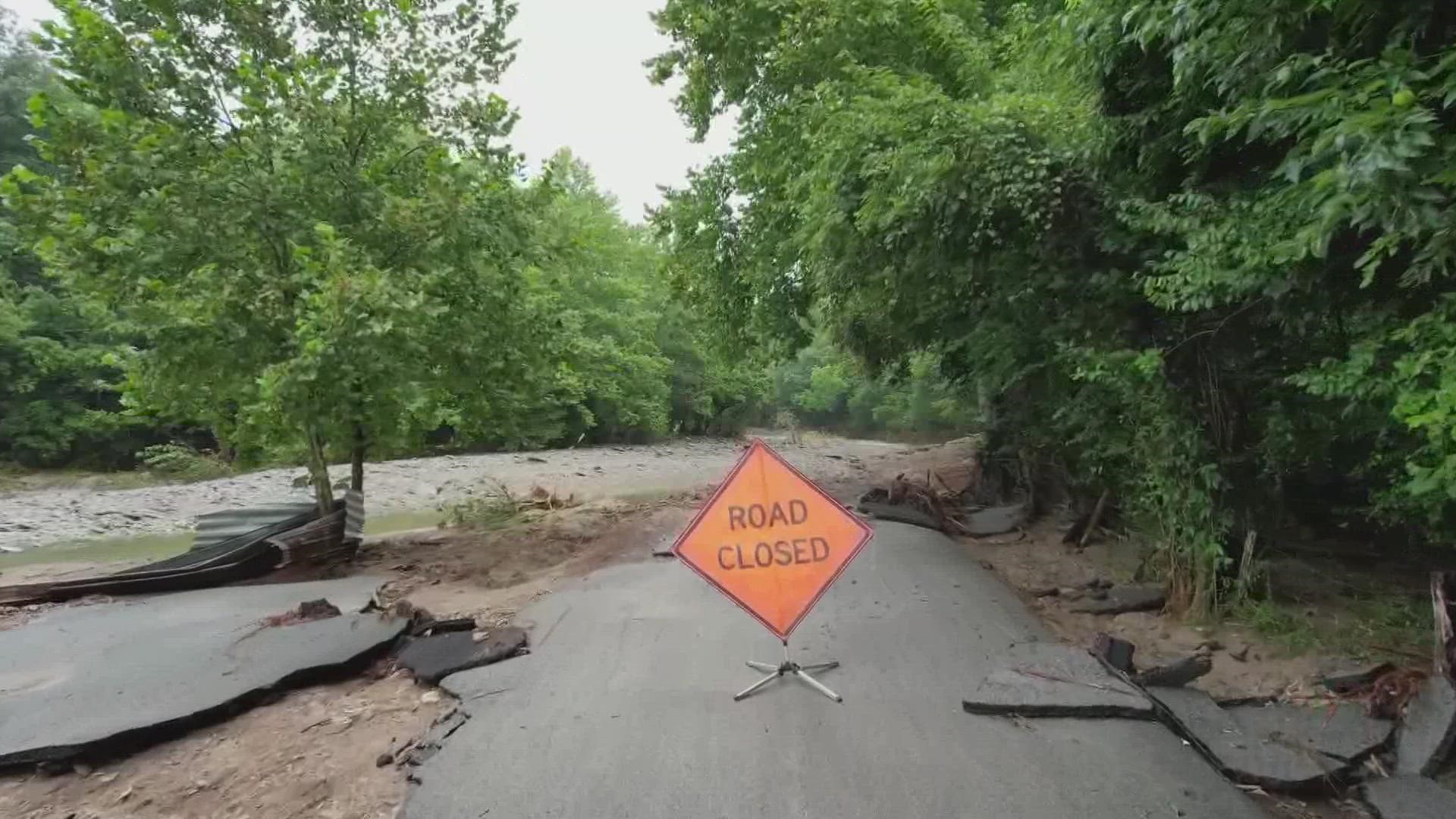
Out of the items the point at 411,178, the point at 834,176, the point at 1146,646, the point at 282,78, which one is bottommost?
the point at 1146,646

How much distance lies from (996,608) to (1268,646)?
6.78ft

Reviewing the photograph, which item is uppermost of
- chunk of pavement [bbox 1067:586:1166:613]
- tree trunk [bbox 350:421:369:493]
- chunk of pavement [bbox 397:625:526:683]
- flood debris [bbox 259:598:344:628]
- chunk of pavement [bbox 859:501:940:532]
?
tree trunk [bbox 350:421:369:493]

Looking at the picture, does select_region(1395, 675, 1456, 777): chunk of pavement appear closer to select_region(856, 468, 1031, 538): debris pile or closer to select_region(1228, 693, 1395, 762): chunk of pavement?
select_region(1228, 693, 1395, 762): chunk of pavement

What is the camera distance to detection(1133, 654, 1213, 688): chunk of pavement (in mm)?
4770

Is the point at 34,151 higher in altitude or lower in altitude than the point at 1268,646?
higher

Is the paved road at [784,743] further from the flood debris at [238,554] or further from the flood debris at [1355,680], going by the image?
the flood debris at [238,554]

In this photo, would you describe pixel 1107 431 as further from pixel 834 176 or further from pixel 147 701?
pixel 147 701

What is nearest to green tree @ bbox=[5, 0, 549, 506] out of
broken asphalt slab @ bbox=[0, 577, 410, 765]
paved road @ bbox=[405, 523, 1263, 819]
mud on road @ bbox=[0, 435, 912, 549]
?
broken asphalt slab @ bbox=[0, 577, 410, 765]

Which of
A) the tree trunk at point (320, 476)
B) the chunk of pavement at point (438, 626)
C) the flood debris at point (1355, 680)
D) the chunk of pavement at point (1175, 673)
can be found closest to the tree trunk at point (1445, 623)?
the flood debris at point (1355, 680)

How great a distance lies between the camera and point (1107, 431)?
844 cm

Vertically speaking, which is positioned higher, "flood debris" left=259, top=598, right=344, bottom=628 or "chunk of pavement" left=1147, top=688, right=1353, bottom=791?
"flood debris" left=259, top=598, right=344, bottom=628

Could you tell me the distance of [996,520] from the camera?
39.3ft

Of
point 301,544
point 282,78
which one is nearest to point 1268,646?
point 301,544

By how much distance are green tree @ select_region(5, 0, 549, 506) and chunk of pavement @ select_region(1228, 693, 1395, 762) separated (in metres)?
8.56
